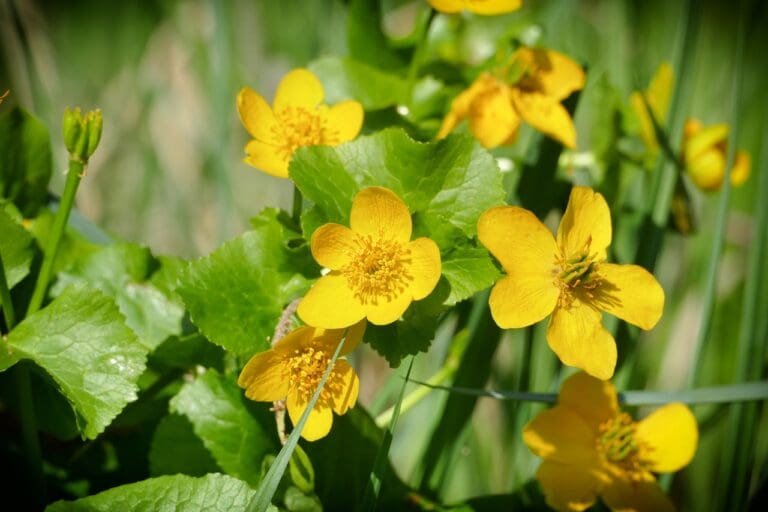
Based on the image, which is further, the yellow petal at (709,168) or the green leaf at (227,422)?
the yellow petal at (709,168)

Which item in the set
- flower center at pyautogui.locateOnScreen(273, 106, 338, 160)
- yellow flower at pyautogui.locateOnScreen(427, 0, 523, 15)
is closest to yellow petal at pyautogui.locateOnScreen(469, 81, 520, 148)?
yellow flower at pyautogui.locateOnScreen(427, 0, 523, 15)

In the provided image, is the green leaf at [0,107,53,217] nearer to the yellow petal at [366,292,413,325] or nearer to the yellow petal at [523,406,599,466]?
the yellow petal at [366,292,413,325]

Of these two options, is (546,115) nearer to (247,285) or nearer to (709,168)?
(709,168)

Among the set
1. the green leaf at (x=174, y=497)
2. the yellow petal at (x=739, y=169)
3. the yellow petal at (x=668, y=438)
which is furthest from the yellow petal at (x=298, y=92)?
the yellow petal at (x=739, y=169)

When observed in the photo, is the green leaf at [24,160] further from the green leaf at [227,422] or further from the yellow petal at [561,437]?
the yellow petal at [561,437]

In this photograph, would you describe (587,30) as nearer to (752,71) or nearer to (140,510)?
(752,71)

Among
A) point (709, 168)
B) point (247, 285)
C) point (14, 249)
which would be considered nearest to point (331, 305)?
point (247, 285)
